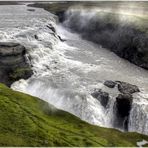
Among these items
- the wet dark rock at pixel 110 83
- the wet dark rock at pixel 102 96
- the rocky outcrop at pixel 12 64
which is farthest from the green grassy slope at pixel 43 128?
the wet dark rock at pixel 110 83

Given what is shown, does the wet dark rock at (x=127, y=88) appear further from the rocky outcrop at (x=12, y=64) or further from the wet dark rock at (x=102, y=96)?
the rocky outcrop at (x=12, y=64)

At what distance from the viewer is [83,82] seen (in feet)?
188

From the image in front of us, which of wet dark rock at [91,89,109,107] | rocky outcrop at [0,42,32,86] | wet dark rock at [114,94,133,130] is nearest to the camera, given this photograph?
wet dark rock at [114,94,133,130]

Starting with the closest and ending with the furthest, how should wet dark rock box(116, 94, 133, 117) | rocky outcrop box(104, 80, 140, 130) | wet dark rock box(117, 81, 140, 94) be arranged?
rocky outcrop box(104, 80, 140, 130) → wet dark rock box(116, 94, 133, 117) → wet dark rock box(117, 81, 140, 94)

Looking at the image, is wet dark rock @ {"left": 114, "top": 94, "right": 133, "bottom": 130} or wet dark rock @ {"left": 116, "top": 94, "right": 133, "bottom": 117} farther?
wet dark rock @ {"left": 116, "top": 94, "right": 133, "bottom": 117}

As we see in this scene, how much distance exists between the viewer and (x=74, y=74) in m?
61.5

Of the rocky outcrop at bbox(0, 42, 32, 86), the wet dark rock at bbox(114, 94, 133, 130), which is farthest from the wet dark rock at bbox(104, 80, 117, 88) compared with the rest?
the rocky outcrop at bbox(0, 42, 32, 86)

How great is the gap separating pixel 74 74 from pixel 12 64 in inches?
507

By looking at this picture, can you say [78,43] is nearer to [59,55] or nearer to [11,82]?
[59,55]

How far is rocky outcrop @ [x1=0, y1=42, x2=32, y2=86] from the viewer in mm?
59281

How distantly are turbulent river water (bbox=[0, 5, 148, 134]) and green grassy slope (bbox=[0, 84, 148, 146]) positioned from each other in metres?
7.27

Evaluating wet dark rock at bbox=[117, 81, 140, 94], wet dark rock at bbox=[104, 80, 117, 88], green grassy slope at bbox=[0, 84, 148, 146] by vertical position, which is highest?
green grassy slope at bbox=[0, 84, 148, 146]

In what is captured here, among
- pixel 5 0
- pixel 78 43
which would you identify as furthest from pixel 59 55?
pixel 5 0

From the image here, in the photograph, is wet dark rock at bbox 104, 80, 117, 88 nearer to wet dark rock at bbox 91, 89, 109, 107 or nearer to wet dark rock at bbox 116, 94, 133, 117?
wet dark rock at bbox 91, 89, 109, 107
